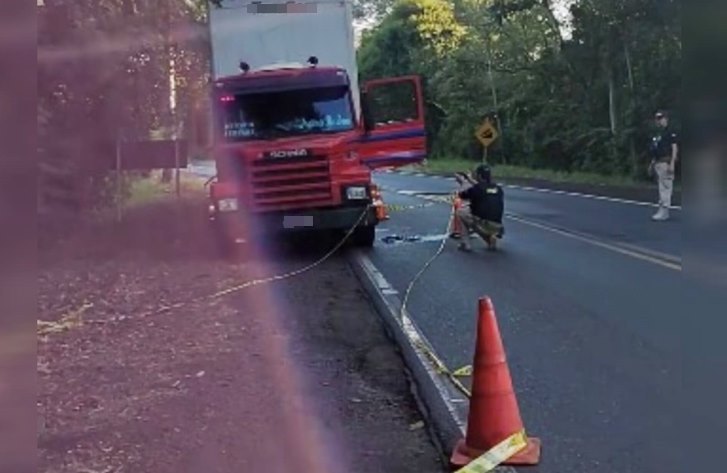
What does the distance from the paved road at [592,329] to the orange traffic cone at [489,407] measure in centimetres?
23

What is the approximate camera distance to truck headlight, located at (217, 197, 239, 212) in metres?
14.3

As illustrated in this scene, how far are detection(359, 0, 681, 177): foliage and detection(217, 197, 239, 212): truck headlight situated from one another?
33.7ft

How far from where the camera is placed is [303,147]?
14258mm

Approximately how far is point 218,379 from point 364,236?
8.30 m

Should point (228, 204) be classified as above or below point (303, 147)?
below

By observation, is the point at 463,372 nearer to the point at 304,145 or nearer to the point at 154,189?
the point at 304,145

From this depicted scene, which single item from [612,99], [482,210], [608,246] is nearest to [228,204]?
[482,210]

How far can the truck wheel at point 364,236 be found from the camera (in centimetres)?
1471

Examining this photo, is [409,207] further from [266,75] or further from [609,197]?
[266,75]

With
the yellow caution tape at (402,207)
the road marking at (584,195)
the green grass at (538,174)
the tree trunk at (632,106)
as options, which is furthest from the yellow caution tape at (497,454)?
the tree trunk at (632,106)

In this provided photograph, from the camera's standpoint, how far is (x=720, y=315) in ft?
7.88

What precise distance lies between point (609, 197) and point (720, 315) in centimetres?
2230

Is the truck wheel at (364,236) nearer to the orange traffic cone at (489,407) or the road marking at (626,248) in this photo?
the road marking at (626,248)

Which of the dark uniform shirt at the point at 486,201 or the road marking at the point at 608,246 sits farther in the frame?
the dark uniform shirt at the point at 486,201
